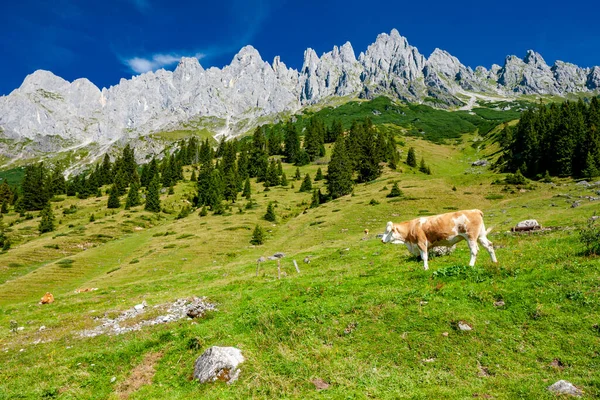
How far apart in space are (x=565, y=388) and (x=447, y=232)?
8.73 m

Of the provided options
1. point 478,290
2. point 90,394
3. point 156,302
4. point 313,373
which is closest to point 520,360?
point 478,290

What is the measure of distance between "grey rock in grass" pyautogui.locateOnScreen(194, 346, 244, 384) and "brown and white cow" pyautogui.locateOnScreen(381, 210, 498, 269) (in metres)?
10.0

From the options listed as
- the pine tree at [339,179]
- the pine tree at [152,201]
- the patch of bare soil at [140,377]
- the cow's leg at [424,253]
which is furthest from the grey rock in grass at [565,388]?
the pine tree at [152,201]

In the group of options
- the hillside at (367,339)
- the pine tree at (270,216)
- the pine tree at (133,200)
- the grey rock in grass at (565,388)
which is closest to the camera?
the grey rock in grass at (565,388)

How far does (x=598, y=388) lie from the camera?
311 inches

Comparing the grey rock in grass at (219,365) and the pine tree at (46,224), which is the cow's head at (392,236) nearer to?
the grey rock in grass at (219,365)

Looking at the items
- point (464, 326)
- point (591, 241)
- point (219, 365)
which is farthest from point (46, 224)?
point (591, 241)

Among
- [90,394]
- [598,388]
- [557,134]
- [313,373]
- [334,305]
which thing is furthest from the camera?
[557,134]

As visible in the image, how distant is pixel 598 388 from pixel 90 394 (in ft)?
51.8

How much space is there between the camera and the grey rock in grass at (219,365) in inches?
447

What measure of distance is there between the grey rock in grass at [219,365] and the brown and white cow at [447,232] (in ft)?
32.9

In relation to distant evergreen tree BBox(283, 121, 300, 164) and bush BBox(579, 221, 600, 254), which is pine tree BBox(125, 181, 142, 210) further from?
bush BBox(579, 221, 600, 254)

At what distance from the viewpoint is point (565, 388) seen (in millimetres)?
8008

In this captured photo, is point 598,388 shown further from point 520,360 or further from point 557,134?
point 557,134
